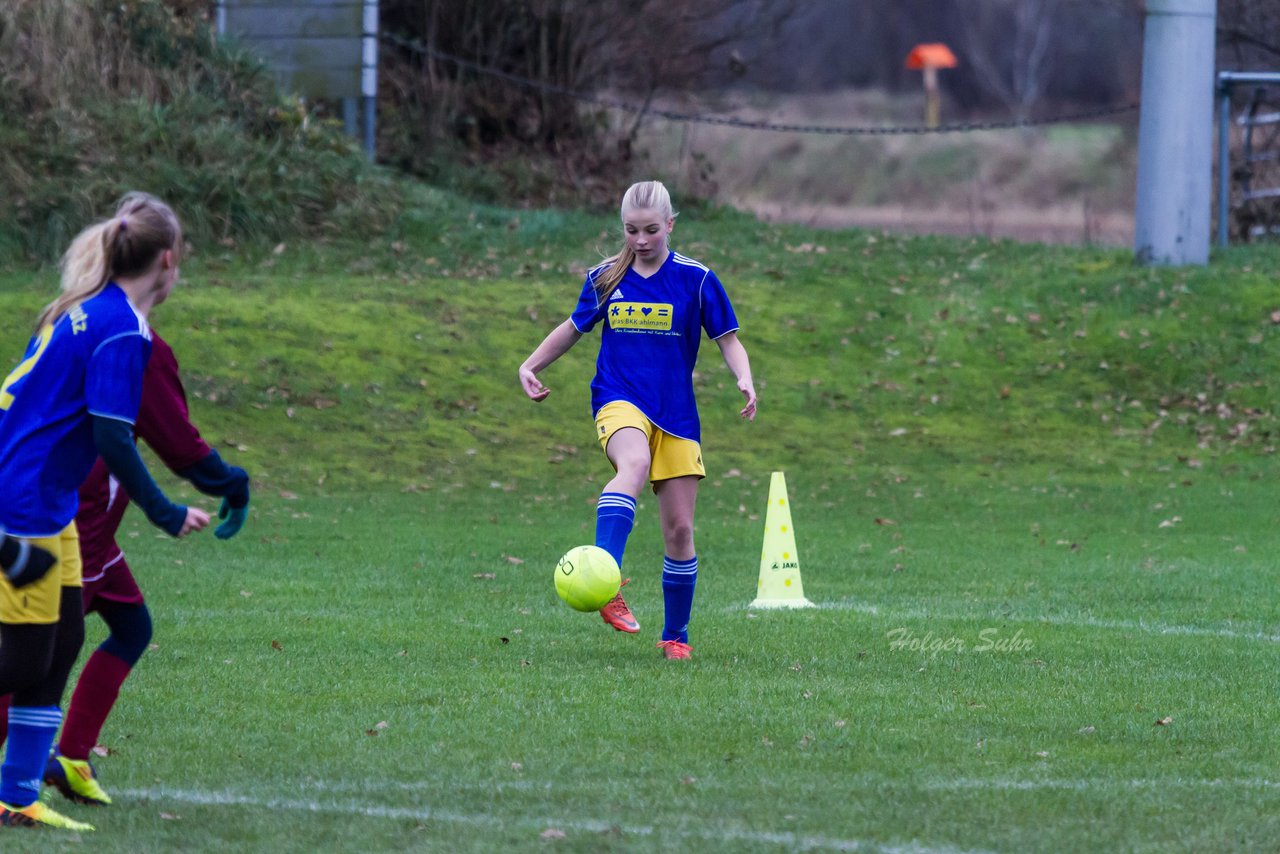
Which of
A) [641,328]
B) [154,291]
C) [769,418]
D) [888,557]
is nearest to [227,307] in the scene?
[769,418]

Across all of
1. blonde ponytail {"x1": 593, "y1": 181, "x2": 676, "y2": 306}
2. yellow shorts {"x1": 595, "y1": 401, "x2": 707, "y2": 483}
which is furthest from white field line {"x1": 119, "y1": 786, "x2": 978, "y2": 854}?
blonde ponytail {"x1": 593, "y1": 181, "x2": 676, "y2": 306}

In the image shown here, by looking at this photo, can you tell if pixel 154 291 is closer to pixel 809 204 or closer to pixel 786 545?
pixel 786 545

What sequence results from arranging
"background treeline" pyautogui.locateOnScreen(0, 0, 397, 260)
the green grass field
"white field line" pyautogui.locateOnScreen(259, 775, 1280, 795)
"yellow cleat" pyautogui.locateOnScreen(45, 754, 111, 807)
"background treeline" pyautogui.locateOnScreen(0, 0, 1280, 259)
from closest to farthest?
1. "yellow cleat" pyautogui.locateOnScreen(45, 754, 111, 807)
2. the green grass field
3. "white field line" pyautogui.locateOnScreen(259, 775, 1280, 795)
4. "background treeline" pyautogui.locateOnScreen(0, 0, 397, 260)
5. "background treeline" pyautogui.locateOnScreen(0, 0, 1280, 259)

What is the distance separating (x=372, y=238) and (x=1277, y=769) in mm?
16450

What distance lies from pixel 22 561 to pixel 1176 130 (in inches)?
651

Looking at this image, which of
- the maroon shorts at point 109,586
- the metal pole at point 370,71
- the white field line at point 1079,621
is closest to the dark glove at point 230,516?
the maroon shorts at point 109,586

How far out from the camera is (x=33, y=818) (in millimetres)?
4863

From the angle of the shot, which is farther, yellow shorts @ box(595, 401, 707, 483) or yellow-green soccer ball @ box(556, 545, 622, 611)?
yellow shorts @ box(595, 401, 707, 483)

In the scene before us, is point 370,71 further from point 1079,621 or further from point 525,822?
point 525,822

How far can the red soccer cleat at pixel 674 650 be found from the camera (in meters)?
7.64

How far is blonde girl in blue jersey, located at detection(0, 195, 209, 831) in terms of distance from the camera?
4.74 m

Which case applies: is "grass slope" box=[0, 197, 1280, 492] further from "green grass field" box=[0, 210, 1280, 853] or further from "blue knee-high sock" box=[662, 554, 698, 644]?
"blue knee-high sock" box=[662, 554, 698, 644]

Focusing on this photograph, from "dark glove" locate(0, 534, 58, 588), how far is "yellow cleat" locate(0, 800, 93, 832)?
628 millimetres

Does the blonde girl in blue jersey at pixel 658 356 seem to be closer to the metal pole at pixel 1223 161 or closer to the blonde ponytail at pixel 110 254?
the blonde ponytail at pixel 110 254
